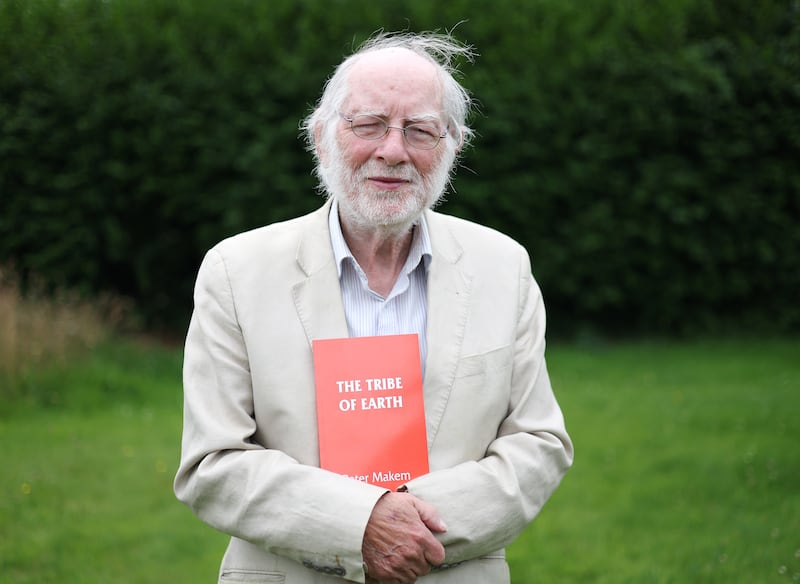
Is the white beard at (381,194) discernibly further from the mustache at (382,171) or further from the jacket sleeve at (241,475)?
the jacket sleeve at (241,475)

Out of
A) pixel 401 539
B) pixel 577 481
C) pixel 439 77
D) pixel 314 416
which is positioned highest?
pixel 439 77

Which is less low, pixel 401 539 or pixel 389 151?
pixel 389 151

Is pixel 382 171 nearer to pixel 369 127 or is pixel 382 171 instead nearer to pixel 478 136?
Answer: pixel 369 127

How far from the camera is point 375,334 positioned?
2.55 m

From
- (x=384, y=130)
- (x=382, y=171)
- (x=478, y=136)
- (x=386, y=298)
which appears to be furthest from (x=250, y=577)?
(x=478, y=136)

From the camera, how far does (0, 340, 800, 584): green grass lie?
15.7ft

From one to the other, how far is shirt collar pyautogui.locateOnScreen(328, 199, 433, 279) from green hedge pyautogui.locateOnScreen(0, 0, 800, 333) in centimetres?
707

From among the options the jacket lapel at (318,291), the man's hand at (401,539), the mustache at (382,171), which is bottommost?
the man's hand at (401,539)

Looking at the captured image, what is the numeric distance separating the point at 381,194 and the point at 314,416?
63 cm

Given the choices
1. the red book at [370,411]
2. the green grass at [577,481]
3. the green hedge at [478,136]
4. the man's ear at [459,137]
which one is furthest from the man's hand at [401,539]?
the green hedge at [478,136]

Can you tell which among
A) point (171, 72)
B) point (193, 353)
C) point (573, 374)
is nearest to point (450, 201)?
point (573, 374)

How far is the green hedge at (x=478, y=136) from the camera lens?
379 inches

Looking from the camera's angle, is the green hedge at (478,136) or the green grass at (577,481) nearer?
the green grass at (577,481)

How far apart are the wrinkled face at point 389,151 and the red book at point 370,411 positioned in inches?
15.5
